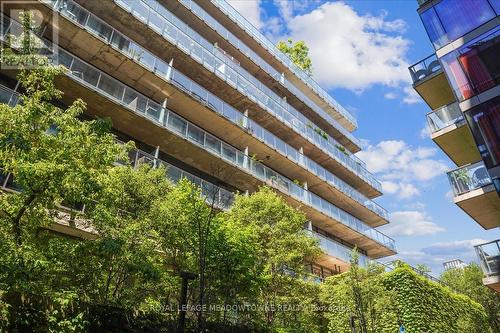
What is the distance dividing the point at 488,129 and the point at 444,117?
3.25 m

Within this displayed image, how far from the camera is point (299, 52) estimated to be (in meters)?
39.2

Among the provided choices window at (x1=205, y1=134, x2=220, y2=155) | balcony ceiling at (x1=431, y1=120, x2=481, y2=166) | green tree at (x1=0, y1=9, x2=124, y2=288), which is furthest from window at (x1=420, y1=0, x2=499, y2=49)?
green tree at (x1=0, y1=9, x2=124, y2=288)

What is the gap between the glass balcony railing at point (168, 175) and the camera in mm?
12516

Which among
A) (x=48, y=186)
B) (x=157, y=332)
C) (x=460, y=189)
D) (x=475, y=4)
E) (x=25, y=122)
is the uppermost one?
(x=475, y=4)

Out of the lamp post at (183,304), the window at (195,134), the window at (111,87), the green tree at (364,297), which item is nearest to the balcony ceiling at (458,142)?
the green tree at (364,297)

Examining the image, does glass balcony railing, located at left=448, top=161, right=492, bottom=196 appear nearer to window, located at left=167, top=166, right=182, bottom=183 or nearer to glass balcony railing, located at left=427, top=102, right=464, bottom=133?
glass balcony railing, located at left=427, top=102, right=464, bottom=133

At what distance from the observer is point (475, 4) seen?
13.5 meters

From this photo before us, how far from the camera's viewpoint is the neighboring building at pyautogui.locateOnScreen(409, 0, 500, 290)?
12523 millimetres

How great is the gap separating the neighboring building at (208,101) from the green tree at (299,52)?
3.95 meters

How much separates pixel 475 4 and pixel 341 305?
14142 millimetres

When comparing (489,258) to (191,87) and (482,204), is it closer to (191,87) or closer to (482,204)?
(482,204)

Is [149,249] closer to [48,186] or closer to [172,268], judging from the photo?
[172,268]

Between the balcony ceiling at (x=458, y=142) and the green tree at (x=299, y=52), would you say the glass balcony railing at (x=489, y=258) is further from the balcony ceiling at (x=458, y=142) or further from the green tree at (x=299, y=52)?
the green tree at (x=299, y=52)

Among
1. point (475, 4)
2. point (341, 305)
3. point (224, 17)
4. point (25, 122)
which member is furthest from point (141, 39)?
point (341, 305)
